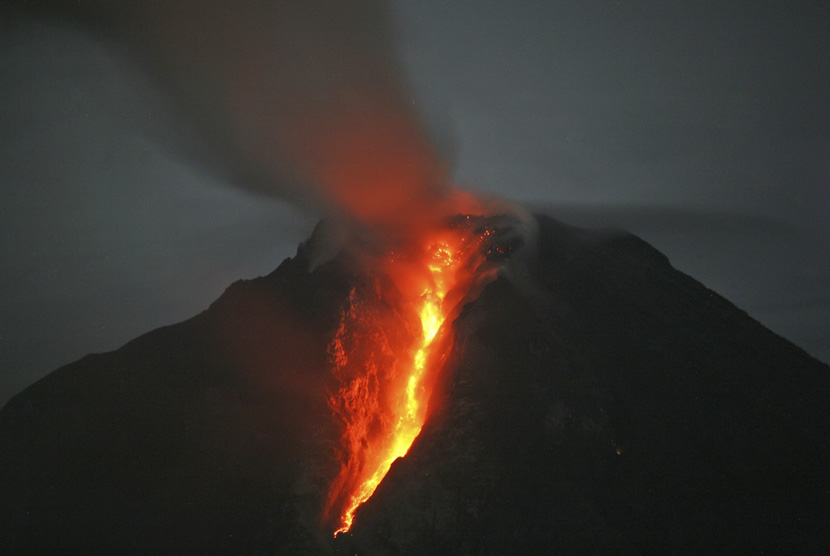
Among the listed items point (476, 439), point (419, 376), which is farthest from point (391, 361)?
point (476, 439)

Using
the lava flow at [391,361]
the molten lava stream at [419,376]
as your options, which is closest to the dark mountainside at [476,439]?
the lava flow at [391,361]

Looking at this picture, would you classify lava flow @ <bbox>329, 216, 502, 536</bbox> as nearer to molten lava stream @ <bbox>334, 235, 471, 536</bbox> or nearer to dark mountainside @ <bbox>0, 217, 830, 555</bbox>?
molten lava stream @ <bbox>334, 235, 471, 536</bbox>

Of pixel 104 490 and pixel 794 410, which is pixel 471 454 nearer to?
pixel 104 490

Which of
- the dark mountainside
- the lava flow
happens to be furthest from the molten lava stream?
the dark mountainside

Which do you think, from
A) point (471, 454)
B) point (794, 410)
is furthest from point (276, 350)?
point (794, 410)

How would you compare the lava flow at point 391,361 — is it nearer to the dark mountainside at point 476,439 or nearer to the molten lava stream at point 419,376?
the molten lava stream at point 419,376

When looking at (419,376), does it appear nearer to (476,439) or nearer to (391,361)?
(391,361)
